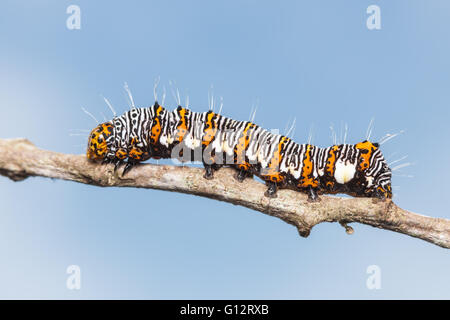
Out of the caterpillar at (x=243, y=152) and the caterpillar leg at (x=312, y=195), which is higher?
the caterpillar at (x=243, y=152)

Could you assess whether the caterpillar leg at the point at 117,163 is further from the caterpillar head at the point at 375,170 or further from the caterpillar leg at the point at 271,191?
the caterpillar head at the point at 375,170

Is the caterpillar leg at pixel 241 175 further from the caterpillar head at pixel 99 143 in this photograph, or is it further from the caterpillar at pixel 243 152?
the caterpillar head at pixel 99 143

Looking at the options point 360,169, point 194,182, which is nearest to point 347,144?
point 360,169

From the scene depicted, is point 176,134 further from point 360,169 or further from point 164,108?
point 360,169

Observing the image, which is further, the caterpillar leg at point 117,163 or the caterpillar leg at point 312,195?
the caterpillar leg at point 117,163

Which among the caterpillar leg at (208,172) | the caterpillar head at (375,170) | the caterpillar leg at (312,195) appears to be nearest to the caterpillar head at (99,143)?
the caterpillar leg at (208,172)

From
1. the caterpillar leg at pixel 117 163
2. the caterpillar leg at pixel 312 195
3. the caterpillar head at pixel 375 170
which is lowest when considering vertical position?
the caterpillar leg at pixel 312 195

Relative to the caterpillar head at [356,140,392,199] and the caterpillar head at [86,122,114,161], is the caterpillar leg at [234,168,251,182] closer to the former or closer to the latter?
the caterpillar head at [356,140,392,199]

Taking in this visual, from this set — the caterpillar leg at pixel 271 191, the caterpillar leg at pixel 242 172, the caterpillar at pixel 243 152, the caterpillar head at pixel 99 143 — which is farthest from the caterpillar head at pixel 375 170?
the caterpillar head at pixel 99 143

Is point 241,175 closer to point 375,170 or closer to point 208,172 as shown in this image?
point 208,172
